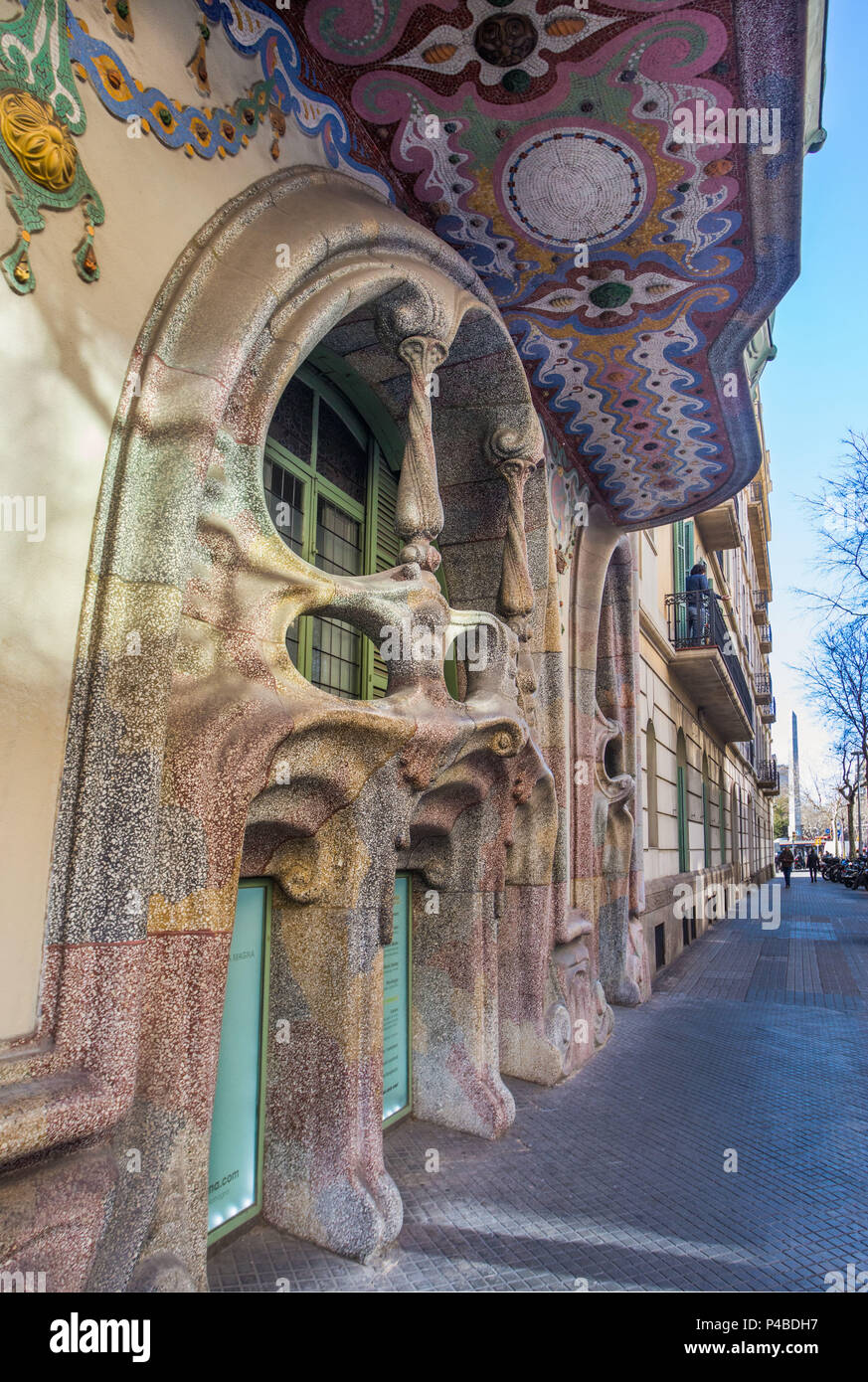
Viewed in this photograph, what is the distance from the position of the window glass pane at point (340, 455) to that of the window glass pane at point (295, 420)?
0.14m

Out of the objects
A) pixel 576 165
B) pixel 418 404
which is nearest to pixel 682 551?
pixel 576 165

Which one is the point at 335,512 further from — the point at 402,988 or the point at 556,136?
the point at 402,988

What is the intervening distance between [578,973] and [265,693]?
5245mm

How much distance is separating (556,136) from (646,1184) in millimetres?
5890

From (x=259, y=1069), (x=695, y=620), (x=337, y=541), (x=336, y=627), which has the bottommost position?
(x=259, y=1069)

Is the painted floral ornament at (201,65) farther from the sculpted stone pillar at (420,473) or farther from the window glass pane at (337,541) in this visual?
the window glass pane at (337,541)

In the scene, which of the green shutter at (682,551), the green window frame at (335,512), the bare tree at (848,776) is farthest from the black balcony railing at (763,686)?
the green window frame at (335,512)

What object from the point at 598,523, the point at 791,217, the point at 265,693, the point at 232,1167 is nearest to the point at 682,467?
the point at 598,523

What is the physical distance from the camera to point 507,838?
21.0ft

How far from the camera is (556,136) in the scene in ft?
16.2

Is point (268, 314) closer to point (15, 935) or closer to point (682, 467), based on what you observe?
point (15, 935)

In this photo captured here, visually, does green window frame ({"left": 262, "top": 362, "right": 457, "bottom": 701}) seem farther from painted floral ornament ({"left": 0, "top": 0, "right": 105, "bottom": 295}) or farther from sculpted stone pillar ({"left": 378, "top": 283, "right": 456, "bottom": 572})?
painted floral ornament ({"left": 0, "top": 0, "right": 105, "bottom": 295})

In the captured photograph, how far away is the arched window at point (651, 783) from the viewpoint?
13281 millimetres

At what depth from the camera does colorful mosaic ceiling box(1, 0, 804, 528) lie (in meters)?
4.15
